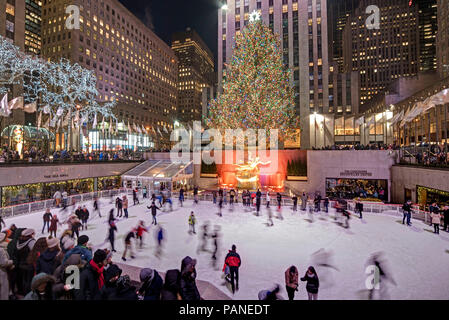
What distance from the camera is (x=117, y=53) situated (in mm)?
77500

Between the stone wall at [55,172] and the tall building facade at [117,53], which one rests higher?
the tall building facade at [117,53]

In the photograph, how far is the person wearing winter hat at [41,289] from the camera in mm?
3693

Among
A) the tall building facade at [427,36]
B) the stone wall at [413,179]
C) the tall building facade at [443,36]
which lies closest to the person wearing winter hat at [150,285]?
the stone wall at [413,179]

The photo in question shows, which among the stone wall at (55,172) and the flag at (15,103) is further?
the flag at (15,103)

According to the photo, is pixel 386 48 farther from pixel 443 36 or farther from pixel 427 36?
pixel 443 36

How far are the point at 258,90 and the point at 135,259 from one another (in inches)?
844

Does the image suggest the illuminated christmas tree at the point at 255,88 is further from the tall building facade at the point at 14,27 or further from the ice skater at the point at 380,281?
the tall building facade at the point at 14,27

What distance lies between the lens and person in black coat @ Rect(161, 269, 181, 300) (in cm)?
397

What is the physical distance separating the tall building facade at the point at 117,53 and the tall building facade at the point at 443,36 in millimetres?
71844

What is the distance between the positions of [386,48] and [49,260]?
482 feet

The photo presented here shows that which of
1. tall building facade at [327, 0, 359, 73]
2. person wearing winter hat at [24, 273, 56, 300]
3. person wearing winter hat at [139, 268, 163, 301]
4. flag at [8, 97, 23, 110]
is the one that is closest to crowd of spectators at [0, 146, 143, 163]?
flag at [8, 97, 23, 110]

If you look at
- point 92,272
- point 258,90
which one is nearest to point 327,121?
point 258,90

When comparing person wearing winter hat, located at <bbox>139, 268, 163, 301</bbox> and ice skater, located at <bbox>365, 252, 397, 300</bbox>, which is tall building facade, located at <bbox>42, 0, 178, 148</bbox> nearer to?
ice skater, located at <bbox>365, 252, 397, 300</bbox>

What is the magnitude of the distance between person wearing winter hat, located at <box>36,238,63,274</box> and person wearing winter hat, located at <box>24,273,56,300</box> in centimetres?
134
